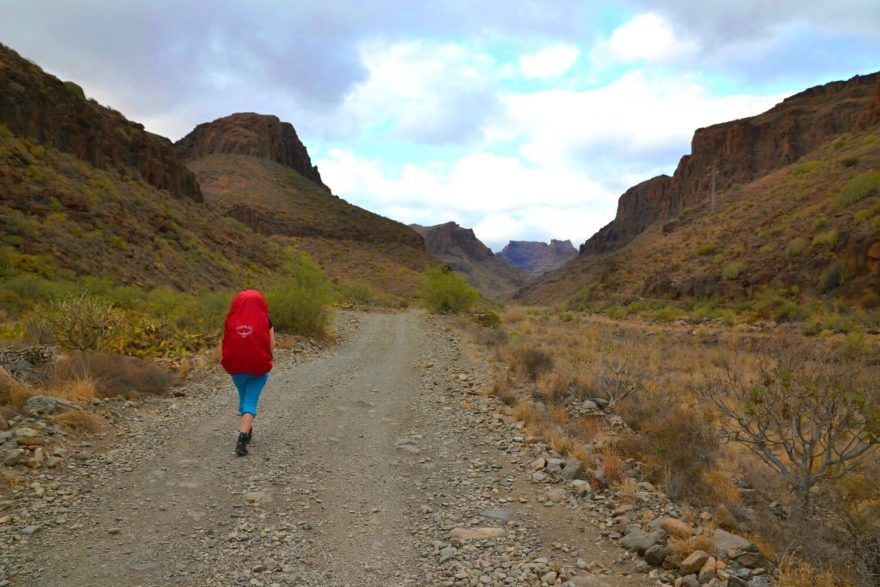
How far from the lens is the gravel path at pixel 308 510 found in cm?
361

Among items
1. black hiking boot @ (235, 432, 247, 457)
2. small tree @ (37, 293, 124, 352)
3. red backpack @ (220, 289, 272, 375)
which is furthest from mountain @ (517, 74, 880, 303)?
small tree @ (37, 293, 124, 352)

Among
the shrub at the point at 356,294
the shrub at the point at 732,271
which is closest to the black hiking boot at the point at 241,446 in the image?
the shrub at the point at 732,271

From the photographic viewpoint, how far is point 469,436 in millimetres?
7137

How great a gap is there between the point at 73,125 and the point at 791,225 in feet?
140

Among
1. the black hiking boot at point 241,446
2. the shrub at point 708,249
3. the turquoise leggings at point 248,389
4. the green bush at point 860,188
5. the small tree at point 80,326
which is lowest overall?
the black hiking boot at point 241,446

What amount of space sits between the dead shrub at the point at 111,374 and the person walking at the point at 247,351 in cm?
266

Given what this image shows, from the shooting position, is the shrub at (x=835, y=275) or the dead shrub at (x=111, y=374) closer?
the dead shrub at (x=111, y=374)

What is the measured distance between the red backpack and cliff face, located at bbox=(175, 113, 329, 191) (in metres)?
96.8

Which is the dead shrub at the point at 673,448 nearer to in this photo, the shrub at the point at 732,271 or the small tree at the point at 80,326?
the small tree at the point at 80,326

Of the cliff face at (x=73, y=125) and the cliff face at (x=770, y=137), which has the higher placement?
the cliff face at (x=770, y=137)

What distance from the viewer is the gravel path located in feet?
11.8

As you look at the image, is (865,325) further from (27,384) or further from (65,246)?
(65,246)

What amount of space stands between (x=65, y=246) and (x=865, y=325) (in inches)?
1219

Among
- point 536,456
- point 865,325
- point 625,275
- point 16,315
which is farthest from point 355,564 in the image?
point 625,275
